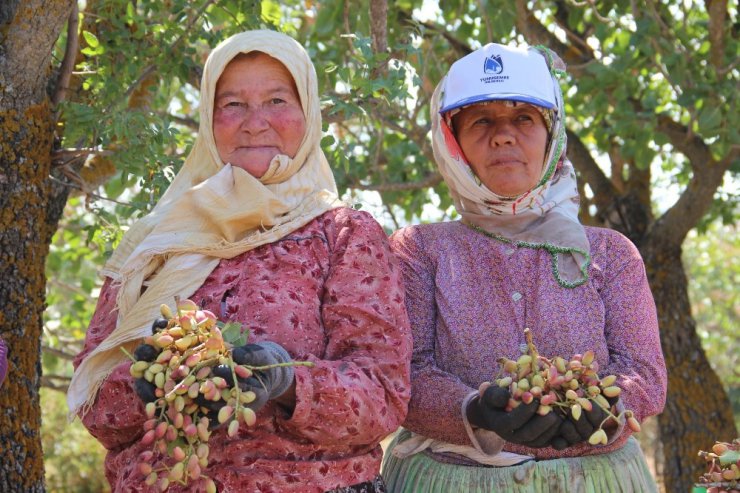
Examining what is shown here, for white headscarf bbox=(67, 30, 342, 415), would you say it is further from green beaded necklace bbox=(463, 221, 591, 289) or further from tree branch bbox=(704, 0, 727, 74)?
tree branch bbox=(704, 0, 727, 74)

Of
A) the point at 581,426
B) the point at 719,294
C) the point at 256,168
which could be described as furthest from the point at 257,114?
the point at 719,294

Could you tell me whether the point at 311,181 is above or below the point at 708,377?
above

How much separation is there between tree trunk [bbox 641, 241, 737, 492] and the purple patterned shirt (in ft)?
9.34

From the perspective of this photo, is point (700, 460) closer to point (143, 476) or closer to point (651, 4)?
point (651, 4)

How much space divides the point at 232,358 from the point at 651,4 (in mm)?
3449

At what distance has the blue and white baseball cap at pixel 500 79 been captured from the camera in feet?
10.0

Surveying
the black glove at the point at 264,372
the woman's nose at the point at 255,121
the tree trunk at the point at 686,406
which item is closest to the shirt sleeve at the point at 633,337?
the black glove at the point at 264,372

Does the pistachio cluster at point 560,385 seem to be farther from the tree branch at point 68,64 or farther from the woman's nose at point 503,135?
the tree branch at point 68,64

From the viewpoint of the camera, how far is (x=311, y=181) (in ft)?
9.59

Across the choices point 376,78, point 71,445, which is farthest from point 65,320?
point 71,445

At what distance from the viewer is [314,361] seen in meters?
2.58

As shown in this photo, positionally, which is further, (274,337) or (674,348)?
(674,348)

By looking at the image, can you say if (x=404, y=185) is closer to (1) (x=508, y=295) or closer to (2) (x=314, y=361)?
(1) (x=508, y=295)

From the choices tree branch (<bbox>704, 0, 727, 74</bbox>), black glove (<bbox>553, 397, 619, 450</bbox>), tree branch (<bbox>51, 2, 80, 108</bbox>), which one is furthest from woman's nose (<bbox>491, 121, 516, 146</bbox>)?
tree branch (<bbox>704, 0, 727, 74</bbox>)
